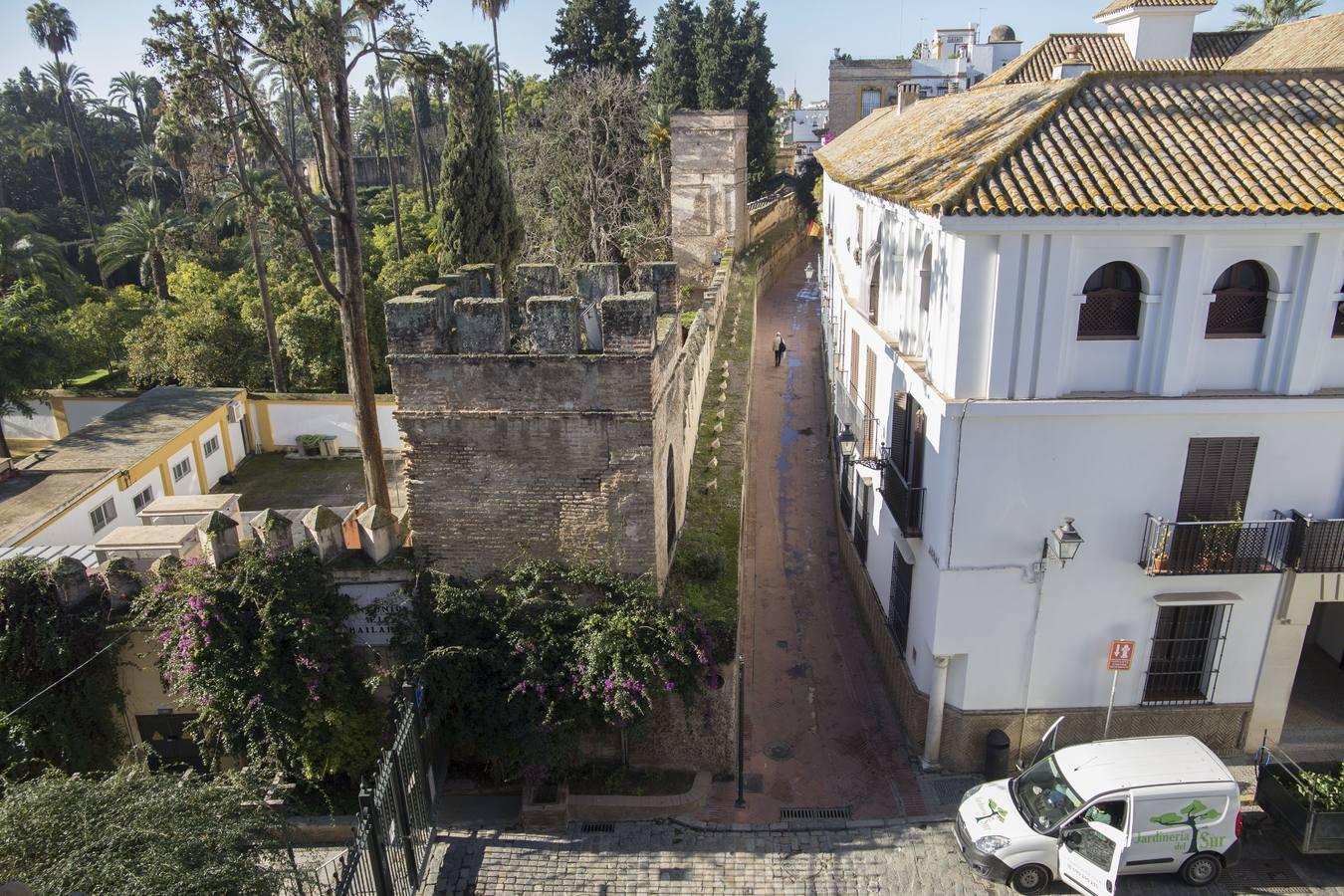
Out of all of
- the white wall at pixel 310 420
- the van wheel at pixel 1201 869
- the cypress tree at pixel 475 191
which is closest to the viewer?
the van wheel at pixel 1201 869

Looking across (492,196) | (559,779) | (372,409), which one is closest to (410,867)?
(559,779)

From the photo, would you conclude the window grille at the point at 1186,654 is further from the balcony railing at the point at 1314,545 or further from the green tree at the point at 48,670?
the green tree at the point at 48,670

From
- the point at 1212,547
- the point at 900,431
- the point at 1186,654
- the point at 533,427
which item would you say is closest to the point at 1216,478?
the point at 1212,547

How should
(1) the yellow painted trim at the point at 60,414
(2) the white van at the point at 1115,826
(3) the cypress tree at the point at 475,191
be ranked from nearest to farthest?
(2) the white van at the point at 1115,826 < (3) the cypress tree at the point at 475,191 < (1) the yellow painted trim at the point at 60,414

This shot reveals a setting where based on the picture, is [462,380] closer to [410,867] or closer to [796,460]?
[410,867]

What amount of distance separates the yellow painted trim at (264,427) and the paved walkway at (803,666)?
14433 mm

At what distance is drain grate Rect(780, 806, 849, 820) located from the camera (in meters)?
11.7

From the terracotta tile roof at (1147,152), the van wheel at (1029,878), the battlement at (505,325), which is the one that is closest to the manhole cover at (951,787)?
the van wheel at (1029,878)

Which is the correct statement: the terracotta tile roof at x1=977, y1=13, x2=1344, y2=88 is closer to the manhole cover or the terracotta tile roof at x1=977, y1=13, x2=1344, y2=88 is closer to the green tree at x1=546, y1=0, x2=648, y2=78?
the manhole cover

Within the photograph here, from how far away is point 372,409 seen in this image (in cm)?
1399

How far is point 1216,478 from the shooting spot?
1141cm

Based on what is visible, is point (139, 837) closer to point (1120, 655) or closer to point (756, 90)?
point (1120, 655)

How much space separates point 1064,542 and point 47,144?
57.2 meters

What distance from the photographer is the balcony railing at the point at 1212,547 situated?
1124 centimetres
